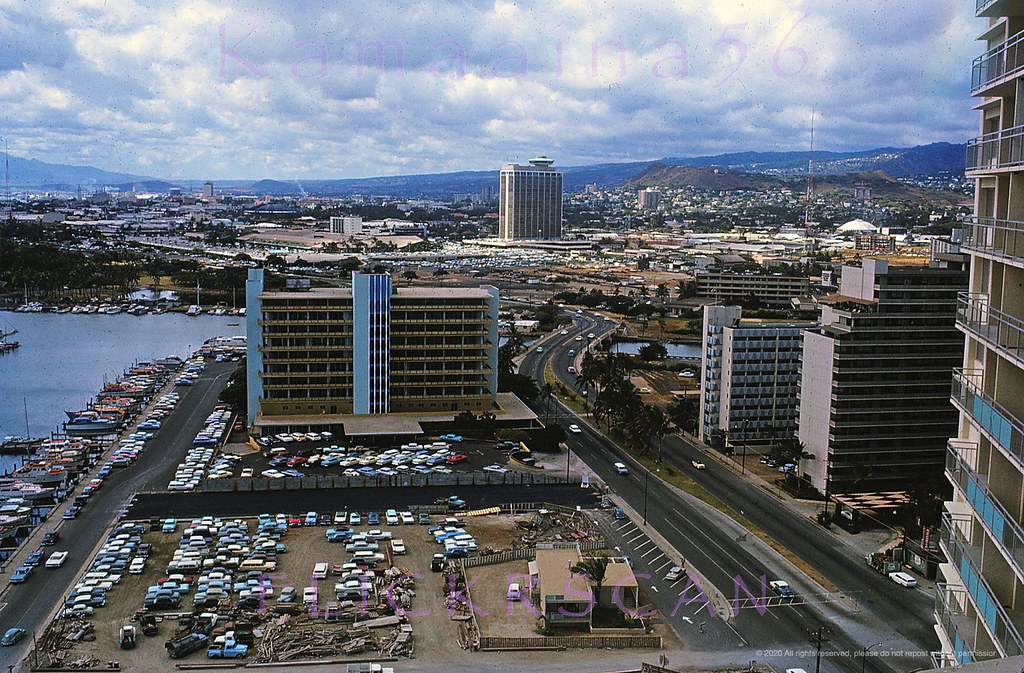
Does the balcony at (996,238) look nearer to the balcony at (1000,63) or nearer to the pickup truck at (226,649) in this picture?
the balcony at (1000,63)

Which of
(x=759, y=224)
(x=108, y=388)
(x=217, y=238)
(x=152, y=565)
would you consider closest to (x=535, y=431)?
(x=152, y=565)

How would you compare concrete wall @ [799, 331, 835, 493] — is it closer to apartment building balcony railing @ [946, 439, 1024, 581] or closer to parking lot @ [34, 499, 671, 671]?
parking lot @ [34, 499, 671, 671]

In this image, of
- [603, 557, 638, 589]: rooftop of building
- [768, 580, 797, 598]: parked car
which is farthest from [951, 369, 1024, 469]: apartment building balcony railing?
[768, 580, 797, 598]: parked car

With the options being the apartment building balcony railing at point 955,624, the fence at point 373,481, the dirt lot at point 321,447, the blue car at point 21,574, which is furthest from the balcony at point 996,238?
the dirt lot at point 321,447

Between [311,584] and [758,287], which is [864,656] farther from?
[758,287]

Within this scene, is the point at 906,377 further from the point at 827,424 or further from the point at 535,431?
the point at 535,431
